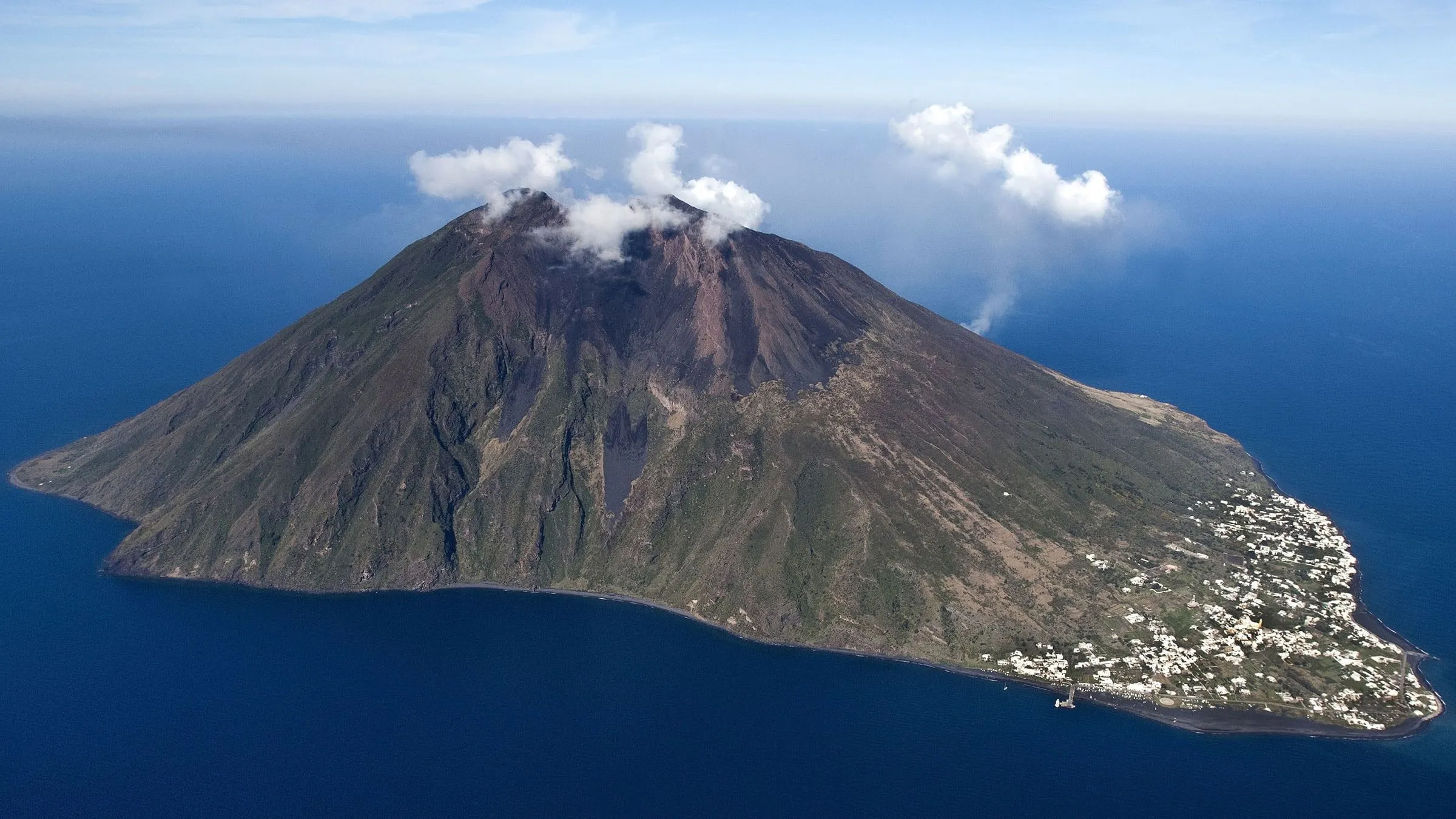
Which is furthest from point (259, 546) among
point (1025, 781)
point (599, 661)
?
point (1025, 781)

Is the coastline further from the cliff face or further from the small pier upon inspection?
the cliff face

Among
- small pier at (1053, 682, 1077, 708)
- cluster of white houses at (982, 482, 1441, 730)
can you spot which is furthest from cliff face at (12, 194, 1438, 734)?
small pier at (1053, 682, 1077, 708)

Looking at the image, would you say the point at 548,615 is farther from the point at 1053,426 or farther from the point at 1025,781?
the point at 1053,426

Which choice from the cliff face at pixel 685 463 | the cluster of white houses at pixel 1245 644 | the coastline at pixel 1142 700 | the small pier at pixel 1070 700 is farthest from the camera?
the cliff face at pixel 685 463

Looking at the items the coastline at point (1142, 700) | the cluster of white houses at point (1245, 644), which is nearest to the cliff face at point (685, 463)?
the cluster of white houses at point (1245, 644)

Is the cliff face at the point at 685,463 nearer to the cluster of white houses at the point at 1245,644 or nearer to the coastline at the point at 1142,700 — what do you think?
the cluster of white houses at the point at 1245,644
